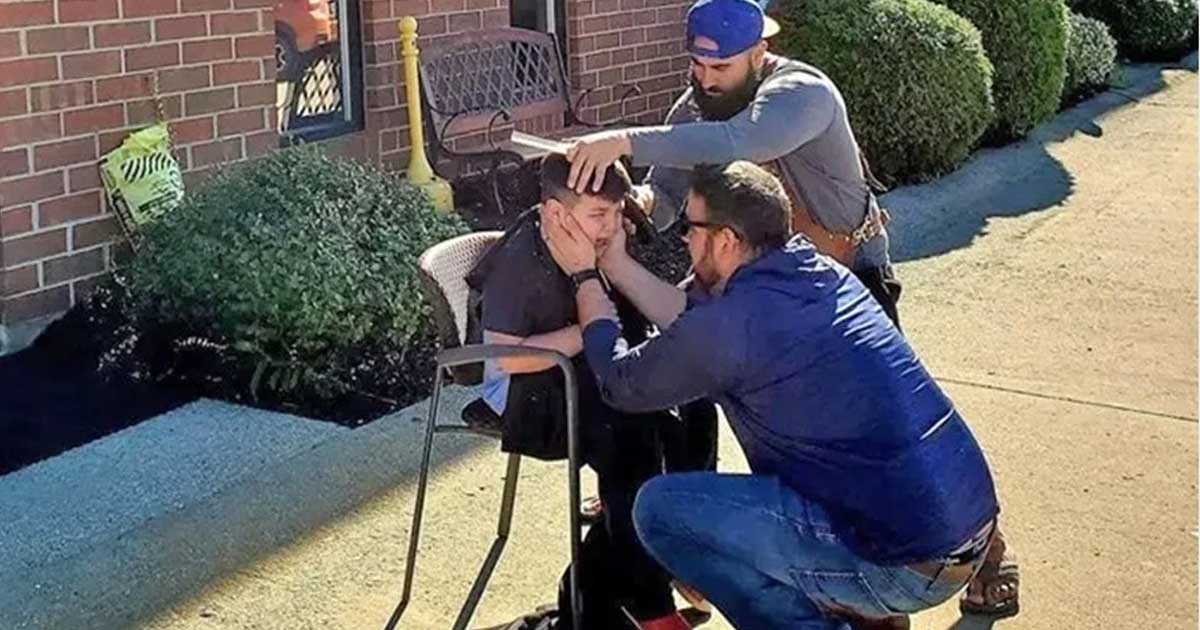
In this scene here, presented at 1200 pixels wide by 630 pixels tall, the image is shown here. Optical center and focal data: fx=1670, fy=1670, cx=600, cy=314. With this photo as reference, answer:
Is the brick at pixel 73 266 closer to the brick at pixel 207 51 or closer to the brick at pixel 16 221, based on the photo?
the brick at pixel 16 221

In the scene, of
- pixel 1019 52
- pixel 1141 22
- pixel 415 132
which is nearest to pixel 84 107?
pixel 415 132

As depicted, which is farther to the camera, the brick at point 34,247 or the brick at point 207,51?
the brick at point 207,51

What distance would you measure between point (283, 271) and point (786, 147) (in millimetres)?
2271

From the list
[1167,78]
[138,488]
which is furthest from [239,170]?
[1167,78]

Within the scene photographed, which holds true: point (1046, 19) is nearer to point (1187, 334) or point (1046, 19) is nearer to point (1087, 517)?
point (1187, 334)

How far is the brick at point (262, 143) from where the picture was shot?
6922mm

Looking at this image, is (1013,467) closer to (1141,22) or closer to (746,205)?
(746,205)

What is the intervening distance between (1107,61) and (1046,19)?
2.63m

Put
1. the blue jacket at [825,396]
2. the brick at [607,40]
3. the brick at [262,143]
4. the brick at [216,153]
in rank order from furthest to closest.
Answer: the brick at [607,40]
the brick at [262,143]
the brick at [216,153]
the blue jacket at [825,396]

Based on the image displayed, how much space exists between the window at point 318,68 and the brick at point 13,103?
151 centimetres

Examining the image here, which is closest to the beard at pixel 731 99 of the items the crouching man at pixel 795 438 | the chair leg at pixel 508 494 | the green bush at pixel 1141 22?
the crouching man at pixel 795 438

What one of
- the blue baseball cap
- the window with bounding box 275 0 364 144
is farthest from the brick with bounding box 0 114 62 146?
the blue baseball cap

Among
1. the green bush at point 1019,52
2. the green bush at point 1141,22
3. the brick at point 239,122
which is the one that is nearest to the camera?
the brick at point 239,122

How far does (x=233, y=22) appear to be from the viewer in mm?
6777
